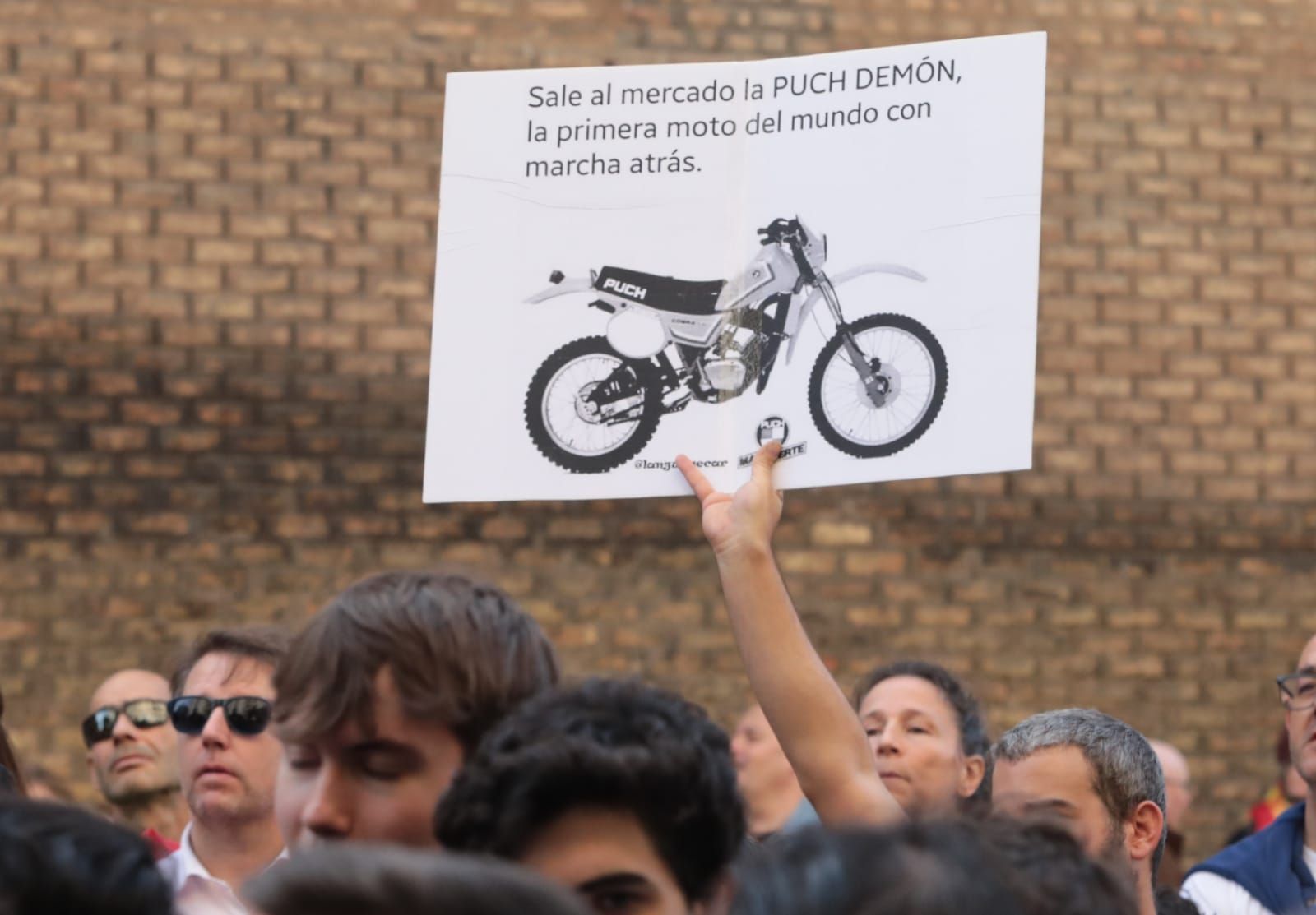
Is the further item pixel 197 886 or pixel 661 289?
pixel 197 886

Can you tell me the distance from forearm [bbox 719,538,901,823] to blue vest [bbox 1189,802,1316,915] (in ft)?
6.42

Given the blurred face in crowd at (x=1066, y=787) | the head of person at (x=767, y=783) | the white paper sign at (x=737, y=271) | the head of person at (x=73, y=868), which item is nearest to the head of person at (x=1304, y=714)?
the blurred face in crowd at (x=1066, y=787)

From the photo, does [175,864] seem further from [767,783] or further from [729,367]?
[767,783]

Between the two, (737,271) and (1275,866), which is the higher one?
(737,271)

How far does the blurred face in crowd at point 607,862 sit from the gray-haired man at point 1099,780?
5.57 ft

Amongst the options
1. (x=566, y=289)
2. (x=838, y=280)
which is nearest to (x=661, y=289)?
(x=566, y=289)

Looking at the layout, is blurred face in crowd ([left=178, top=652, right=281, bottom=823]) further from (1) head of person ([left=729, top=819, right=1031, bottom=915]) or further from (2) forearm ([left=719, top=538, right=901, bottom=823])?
(1) head of person ([left=729, top=819, right=1031, bottom=915])

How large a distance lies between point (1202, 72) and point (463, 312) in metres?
7.57

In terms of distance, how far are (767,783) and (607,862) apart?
3.14 meters

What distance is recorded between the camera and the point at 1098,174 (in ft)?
33.5

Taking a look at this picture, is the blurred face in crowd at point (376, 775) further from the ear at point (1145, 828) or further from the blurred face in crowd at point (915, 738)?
the blurred face in crowd at point (915, 738)

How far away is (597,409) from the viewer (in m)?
3.55

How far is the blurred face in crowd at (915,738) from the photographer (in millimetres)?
4727

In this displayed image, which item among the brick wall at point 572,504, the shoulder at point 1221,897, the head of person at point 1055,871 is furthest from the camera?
the brick wall at point 572,504
